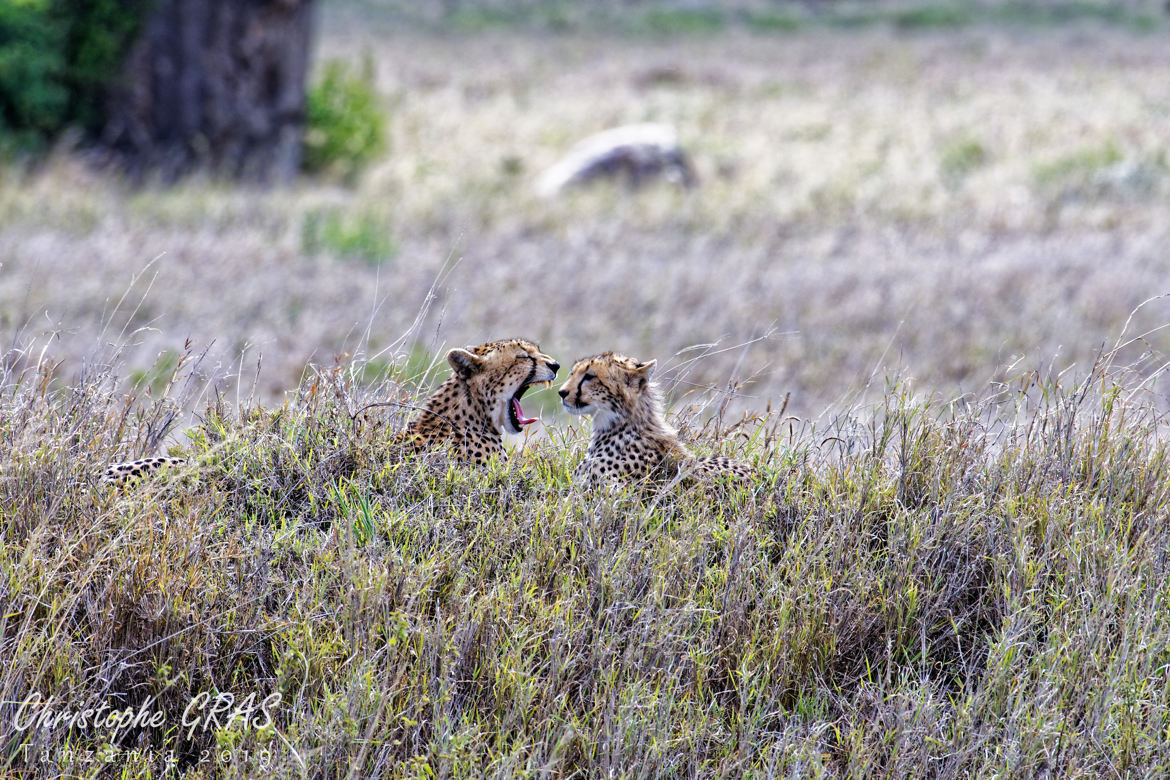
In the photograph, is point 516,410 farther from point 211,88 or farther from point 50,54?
point 50,54

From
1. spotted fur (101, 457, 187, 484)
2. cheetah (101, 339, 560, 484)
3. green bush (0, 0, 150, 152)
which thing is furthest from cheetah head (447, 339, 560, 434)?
green bush (0, 0, 150, 152)

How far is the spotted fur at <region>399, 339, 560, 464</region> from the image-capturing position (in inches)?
145

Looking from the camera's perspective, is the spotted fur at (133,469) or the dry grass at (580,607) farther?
the spotted fur at (133,469)

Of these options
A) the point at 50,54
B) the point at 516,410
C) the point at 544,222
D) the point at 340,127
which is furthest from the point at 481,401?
the point at 340,127

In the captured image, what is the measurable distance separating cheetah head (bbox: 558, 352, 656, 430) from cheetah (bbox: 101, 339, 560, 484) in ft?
0.27

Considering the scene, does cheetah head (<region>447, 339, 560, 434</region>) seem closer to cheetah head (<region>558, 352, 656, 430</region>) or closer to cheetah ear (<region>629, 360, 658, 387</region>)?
cheetah head (<region>558, 352, 656, 430</region>)

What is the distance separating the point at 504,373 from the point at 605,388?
1.07ft

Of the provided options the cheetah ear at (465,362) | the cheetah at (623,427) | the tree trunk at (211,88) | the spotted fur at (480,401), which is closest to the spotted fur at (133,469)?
the spotted fur at (480,401)

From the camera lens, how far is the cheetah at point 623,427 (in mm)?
3572

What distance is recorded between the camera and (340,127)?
1612 centimetres

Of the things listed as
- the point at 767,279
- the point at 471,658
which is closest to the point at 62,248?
the point at 767,279

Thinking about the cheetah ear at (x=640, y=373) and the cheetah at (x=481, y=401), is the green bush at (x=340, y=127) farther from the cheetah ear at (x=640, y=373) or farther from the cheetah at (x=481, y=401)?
the cheetah ear at (x=640, y=373)

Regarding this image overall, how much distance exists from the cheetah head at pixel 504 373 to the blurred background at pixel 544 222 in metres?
0.16

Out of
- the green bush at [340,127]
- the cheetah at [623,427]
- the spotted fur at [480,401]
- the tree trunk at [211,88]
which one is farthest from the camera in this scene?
the green bush at [340,127]
